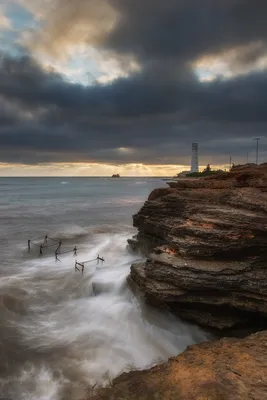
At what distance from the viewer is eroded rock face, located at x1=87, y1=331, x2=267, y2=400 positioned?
5.81 metres

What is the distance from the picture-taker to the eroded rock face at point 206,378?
5.81 m

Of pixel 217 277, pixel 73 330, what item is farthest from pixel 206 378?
pixel 73 330

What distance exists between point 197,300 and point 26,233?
27321 millimetres

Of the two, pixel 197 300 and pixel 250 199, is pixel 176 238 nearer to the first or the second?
pixel 197 300

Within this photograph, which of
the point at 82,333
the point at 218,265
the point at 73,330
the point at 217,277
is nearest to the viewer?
the point at 217,277

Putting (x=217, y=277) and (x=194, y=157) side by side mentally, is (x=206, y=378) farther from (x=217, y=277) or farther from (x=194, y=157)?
(x=194, y=157)

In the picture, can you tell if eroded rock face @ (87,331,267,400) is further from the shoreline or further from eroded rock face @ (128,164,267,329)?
eroded rock face @ (128,164,267,329)

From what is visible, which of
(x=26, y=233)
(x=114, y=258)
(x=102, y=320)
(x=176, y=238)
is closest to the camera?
(x=176, y=238)

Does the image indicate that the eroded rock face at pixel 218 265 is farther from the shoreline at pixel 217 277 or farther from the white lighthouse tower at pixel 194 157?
the white lighthouse tower at pixel 194 157

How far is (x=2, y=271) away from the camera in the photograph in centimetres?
1931

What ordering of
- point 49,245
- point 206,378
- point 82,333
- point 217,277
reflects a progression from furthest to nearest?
point 49,245 < point 82,333 < point 217,277 < point 206,378

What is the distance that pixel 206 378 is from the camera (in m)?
6.21

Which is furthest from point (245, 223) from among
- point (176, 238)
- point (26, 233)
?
point (26, 233)

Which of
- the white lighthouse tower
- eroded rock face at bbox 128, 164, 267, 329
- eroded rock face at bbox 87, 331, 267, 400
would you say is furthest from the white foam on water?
the white lighthouse tower
